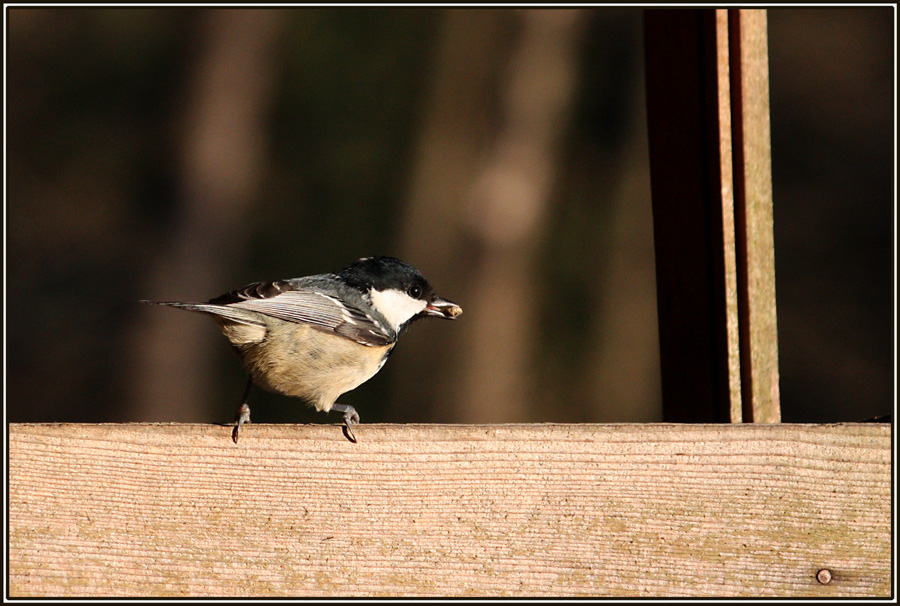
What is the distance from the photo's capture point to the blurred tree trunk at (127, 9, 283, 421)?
596 centimetres

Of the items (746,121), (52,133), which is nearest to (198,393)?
(52,133)

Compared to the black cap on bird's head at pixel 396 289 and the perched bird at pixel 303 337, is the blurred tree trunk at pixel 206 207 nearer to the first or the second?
the black cap on bird's head at pixel 396 289

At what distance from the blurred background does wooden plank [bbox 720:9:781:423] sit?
336cm

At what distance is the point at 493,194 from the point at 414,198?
1.00 meters

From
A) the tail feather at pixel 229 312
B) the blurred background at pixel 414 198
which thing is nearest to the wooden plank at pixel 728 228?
the tail feather at pixel 229 312

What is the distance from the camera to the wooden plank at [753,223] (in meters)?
2.09

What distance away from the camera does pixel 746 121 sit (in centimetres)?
208

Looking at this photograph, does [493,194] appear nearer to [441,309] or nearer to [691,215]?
[441,309]

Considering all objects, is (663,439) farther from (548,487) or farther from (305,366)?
(305,366)

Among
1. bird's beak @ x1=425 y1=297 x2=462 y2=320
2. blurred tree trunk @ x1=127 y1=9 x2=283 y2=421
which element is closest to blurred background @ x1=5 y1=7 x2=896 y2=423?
blurred tree trunk @ x1=127 y1=9 x2=283 y2=421

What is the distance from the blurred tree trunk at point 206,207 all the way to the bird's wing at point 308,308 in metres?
3.49

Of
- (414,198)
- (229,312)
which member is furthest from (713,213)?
(414,198)

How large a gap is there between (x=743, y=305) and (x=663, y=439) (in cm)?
51

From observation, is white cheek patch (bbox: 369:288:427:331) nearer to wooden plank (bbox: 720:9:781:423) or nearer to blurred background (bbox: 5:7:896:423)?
wooden plank (bbox: 720:9:781:423)
